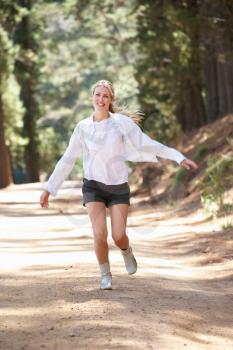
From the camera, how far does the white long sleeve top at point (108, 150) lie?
9.02 metres

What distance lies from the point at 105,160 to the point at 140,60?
27.8 m

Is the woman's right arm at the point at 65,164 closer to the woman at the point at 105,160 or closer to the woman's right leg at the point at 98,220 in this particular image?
the woman at the point at 105,160

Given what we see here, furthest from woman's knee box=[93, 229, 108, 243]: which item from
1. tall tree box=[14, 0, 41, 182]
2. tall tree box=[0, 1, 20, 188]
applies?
tall tree box=[14, 0, 41, 182]

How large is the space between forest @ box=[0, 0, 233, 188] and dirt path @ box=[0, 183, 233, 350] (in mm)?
2391

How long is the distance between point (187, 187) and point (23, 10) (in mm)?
13001

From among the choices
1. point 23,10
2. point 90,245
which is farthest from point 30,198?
point 90,245

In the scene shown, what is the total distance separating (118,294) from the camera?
8.76m

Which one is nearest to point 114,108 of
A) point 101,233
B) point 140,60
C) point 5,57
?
point 101,233

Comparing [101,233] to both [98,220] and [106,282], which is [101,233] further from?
[106,282]

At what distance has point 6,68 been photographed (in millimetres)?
33031

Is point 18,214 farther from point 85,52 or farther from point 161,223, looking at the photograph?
point 85,52

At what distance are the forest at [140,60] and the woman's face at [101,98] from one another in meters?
2.36

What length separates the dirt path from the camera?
694 cm

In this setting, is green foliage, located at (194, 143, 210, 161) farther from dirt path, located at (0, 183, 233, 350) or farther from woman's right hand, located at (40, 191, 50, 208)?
woman's right hand, located at (40, 191, 50, 208)
